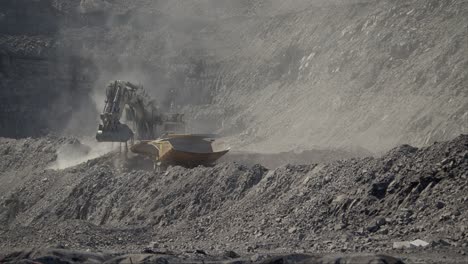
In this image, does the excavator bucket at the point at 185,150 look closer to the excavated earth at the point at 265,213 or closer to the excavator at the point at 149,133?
the excavator at the point at 149,133

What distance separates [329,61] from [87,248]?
26796 mm

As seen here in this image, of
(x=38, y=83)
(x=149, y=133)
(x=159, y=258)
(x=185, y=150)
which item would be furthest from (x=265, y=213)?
(x=38, y=83)

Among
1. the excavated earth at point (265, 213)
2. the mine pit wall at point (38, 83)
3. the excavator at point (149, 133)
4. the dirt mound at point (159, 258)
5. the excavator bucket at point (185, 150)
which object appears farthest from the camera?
the mine pit wall at point (38, 83)

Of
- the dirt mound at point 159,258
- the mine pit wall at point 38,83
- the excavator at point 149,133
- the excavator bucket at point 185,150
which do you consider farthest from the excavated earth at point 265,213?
the mine pit wall at point 38,83

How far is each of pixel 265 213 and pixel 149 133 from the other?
14630mm

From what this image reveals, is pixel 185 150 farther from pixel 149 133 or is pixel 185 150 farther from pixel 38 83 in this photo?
pixel 38 83

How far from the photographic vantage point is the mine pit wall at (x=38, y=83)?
48.1 metres

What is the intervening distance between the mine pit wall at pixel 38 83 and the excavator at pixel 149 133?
19010 millimetres

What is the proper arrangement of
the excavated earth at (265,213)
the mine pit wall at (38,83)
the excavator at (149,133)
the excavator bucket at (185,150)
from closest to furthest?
the excavated earth at (265,213) → the excavator bucket at (185,150) → the excavator at (149,133) → the mine pit wall at (38,83)

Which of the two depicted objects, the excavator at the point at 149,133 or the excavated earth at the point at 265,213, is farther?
the excavator at the point at 149,133

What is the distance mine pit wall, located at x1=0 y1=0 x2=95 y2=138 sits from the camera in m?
48.1

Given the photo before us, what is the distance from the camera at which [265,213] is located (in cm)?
1537

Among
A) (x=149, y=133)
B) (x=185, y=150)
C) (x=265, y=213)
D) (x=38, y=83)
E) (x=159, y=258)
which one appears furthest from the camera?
(x=38, y=83)

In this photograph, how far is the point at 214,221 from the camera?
640 inches
